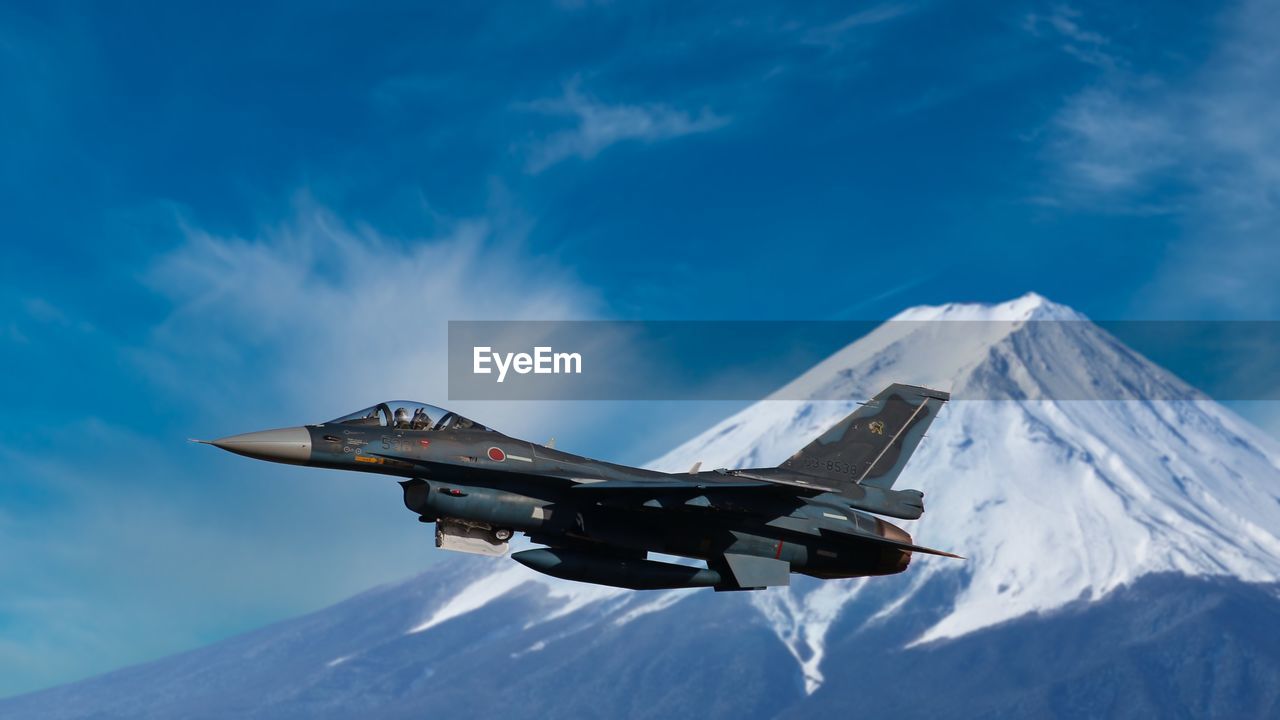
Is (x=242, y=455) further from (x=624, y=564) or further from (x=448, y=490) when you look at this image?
(x=624, y=564)

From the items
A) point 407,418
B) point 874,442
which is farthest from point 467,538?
point 874,442

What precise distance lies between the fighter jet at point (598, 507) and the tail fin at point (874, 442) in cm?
221

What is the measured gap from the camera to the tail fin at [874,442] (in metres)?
47.5

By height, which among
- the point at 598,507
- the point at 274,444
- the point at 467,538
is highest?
the point at 274,444

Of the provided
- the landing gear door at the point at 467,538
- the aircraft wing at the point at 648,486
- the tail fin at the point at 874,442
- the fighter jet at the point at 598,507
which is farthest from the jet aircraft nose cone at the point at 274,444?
the tail fin at the point at 874,442

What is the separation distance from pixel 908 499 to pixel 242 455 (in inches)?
755

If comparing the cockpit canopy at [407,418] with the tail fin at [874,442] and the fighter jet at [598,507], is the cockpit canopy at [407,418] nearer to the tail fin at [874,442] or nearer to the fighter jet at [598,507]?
the fighter jet at [598,507]

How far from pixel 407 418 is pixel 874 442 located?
1552 centimetres

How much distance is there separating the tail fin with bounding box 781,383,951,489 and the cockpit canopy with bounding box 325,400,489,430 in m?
11.2

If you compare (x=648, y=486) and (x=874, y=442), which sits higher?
(x=874, y=442)

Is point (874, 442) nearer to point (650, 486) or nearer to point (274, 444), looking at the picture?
point (650, 486)

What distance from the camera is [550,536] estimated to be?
134 feet

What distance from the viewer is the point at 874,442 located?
1900 inches

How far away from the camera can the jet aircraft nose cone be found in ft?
122
